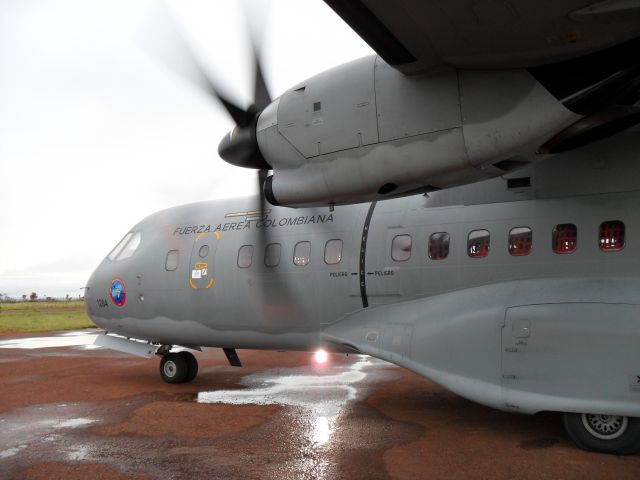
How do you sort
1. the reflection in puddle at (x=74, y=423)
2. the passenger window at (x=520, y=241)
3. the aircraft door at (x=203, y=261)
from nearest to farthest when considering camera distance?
the passenger window at (x=520, y=241) → the reflection in puddle at (x=74, y=423) → the aircraft door at (x=203, y=261)

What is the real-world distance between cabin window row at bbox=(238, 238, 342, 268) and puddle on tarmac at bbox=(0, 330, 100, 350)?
12.3 m

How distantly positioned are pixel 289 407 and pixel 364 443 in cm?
254

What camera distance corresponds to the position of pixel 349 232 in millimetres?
9352

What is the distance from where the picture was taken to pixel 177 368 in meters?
12.0

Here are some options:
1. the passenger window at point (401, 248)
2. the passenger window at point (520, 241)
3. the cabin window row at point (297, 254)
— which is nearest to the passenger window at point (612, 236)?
the passenger window at point (520, 241)

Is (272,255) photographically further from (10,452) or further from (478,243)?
(10,452)

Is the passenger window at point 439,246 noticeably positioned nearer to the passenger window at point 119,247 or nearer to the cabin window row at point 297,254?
the cabin window row at point 297,254

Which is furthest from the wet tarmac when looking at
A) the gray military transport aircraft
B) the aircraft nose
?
the aircraft nose

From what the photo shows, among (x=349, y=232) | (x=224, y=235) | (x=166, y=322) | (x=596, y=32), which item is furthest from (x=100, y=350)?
(x=596, y=32)

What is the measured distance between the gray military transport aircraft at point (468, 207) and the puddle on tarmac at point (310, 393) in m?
1.01

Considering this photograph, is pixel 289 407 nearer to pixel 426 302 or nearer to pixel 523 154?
pixel 426 302

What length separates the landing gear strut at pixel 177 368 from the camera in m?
12.0

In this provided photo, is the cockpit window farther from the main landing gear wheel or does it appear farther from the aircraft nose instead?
the main landing gear wheel

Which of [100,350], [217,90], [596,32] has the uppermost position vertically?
[217,90]
